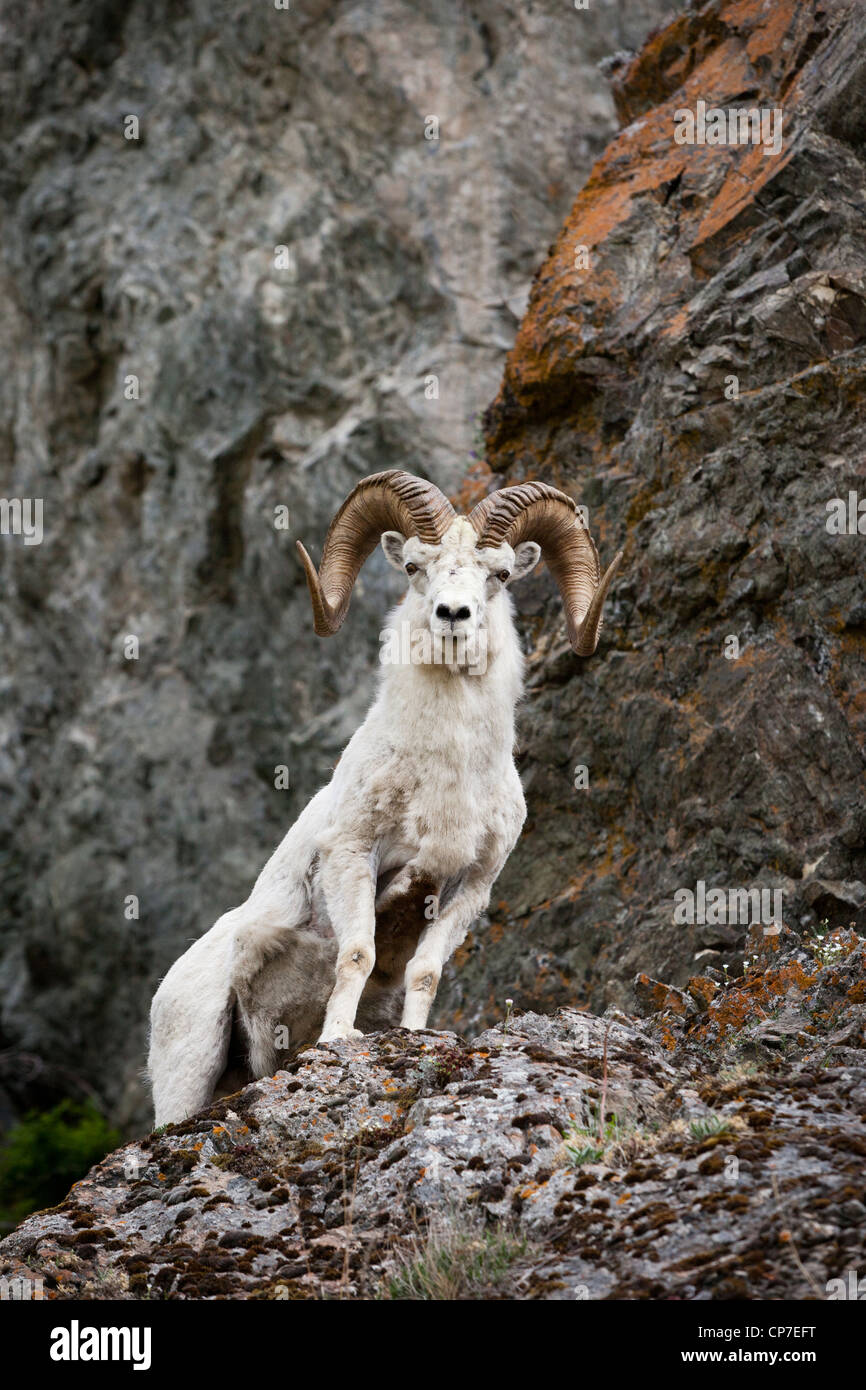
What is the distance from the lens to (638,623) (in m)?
12.2

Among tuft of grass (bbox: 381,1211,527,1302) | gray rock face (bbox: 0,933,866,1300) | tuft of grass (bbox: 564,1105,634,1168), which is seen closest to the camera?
gray rock face (bbox: 0,933,866,1300)

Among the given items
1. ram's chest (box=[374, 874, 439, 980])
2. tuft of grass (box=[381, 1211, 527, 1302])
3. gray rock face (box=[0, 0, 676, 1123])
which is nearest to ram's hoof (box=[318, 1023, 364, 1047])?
ram's chest (box=[374, 874, 439, 980])

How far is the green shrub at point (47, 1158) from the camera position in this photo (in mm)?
23609

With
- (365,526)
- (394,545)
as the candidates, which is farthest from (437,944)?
(365,526)

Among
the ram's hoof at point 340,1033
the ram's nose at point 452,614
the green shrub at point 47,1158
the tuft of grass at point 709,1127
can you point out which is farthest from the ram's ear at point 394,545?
the green shrub at point 47,1158

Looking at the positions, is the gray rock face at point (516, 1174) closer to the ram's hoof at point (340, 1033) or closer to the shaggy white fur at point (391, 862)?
the ram's hoof at point (340, 1033)

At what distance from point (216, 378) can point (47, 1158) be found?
13316 mm

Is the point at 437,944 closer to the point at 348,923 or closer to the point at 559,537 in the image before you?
the point at 348,923

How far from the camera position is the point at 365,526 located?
951 cm

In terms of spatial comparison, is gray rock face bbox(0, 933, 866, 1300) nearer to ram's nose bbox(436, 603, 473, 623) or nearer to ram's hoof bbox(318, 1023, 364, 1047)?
ram's hoof bbox(318, 1023, 364, 1047)

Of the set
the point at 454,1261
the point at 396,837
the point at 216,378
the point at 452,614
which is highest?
the point at 216,378

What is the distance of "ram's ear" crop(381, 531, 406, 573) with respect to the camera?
9117mm

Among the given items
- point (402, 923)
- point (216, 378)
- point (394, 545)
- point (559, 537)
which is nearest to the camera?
point (402, 923)

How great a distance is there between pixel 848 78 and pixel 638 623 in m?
4.65
